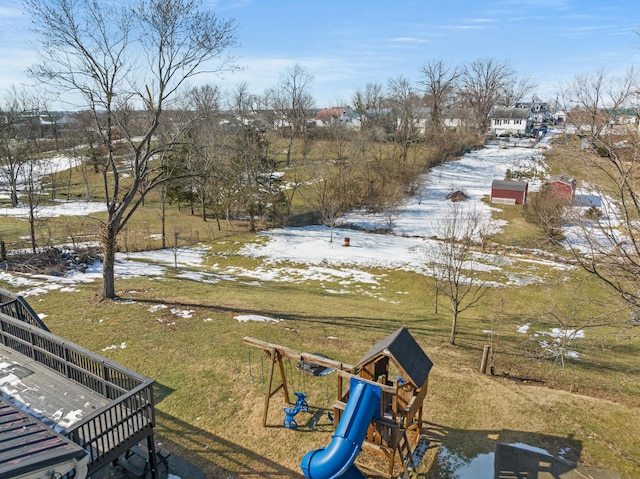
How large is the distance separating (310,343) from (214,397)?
4.27m

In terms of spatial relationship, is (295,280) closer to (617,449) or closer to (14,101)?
(617,449)

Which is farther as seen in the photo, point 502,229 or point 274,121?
point 274,121

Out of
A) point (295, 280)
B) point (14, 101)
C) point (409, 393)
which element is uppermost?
point (14, 101)

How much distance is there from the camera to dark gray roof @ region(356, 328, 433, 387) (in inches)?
323

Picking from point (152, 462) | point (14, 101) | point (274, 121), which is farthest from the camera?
point (274, 121)

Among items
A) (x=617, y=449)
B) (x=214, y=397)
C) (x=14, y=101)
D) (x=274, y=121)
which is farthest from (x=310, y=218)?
(x=274, y=121)

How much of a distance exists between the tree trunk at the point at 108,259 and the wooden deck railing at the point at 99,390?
626 cm

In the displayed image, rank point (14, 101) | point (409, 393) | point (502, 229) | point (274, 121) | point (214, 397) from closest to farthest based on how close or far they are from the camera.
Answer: point (409, 393) → point (214, 397) → point (14, 101) → point (502, 229) → point (274, 121)

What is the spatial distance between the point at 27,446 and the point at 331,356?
28.9 feet

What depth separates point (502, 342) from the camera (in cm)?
1623

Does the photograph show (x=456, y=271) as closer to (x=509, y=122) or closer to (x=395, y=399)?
(x=395, y=399)

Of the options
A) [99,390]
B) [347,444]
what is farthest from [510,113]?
[99,390]

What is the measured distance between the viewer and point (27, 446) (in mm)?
6062

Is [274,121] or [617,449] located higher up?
[274,121]
